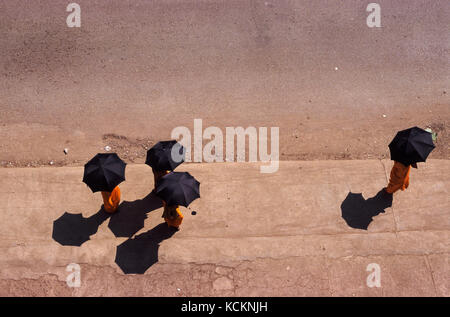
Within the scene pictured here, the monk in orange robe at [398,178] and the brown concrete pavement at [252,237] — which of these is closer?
the brown concrete pavement at [252,237]

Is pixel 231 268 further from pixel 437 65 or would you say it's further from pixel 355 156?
pixel 437 65

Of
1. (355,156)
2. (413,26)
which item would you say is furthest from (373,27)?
(355,156)

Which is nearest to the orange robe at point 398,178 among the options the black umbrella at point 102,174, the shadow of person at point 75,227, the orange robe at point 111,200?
the black umbrella at point 102,174

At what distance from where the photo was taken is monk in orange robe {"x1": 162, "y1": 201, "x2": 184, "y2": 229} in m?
7.18

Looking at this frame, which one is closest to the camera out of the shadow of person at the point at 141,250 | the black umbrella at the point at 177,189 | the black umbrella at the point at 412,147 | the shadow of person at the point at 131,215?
the black umbrella at the point at 177,189

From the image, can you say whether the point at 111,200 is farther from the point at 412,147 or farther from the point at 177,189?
the point at 412,147

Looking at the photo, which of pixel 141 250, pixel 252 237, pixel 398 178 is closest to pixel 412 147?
pixel 398 178

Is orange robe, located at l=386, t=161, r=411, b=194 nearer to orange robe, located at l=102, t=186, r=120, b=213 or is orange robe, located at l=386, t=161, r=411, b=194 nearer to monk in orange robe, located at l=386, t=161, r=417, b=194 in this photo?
monk in orange robe, located at l=386, t=161, r=417, b=194

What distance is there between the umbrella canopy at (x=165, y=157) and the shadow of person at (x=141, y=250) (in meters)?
1.34

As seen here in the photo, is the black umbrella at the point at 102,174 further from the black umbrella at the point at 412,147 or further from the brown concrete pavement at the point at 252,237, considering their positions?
the black umbrella at the point at 412,147

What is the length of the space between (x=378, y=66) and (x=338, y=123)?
7.32 ft

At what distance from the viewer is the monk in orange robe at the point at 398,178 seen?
7497 mm

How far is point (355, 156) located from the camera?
Result: 8914mm
